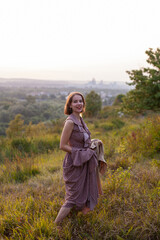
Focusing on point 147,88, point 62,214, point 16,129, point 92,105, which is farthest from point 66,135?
point 92,105

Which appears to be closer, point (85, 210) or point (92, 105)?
point (85, 210)

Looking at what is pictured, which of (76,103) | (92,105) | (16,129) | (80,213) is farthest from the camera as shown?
(92,105)

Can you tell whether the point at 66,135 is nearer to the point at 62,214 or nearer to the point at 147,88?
the point at 62,214

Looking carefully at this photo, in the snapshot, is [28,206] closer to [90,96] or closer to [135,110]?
[135,110]

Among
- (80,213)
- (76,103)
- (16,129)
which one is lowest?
(16,129)

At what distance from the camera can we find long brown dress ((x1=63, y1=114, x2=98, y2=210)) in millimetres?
2584

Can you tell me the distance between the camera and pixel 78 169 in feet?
8.53

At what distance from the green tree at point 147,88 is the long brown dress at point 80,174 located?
5169mm

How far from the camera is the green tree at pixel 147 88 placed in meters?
7.20

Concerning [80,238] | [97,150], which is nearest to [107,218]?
[80,238]

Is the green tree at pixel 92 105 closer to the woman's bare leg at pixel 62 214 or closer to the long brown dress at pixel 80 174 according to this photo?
the long brown dress at pixel 80 174

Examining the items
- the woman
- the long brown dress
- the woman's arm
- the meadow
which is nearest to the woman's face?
the woman

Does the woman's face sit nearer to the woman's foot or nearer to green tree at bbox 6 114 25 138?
the woman's foot

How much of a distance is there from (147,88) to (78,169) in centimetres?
572
